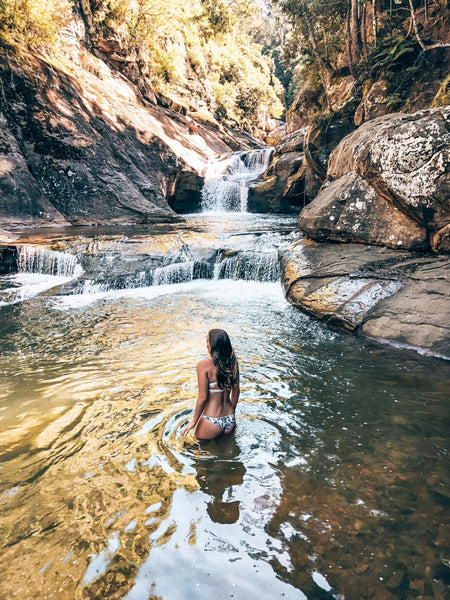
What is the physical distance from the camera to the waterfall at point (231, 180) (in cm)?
2055

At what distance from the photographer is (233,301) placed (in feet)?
29.1

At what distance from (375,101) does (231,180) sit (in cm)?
1040

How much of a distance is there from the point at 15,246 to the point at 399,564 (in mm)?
11724

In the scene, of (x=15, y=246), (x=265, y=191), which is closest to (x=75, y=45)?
(x=265, y=191)

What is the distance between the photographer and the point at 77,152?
53.6 feet

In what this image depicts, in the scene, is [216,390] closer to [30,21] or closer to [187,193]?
[187,193]

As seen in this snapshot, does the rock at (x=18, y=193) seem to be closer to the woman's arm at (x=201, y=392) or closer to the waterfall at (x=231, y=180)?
the waterfall at (x=231, y=180)

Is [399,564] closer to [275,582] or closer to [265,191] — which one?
[275,582]

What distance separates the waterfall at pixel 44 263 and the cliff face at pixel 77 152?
12.7ft

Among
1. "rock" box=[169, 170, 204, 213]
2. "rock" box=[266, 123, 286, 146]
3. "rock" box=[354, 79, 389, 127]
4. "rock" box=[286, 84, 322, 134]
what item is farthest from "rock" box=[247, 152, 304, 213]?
"rock" box=[266, 123, 286, 146]

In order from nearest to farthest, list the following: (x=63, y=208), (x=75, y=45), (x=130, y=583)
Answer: (x=130, y=583) < (x=63, y=208) < (x=75, y=45)

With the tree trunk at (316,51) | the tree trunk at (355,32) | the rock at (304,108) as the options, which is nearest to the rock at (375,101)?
the tree trunk at (316,51)

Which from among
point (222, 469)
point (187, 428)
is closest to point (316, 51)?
point (187, 428)

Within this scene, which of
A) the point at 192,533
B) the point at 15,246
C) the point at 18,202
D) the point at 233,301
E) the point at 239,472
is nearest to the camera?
the point at 192,533
